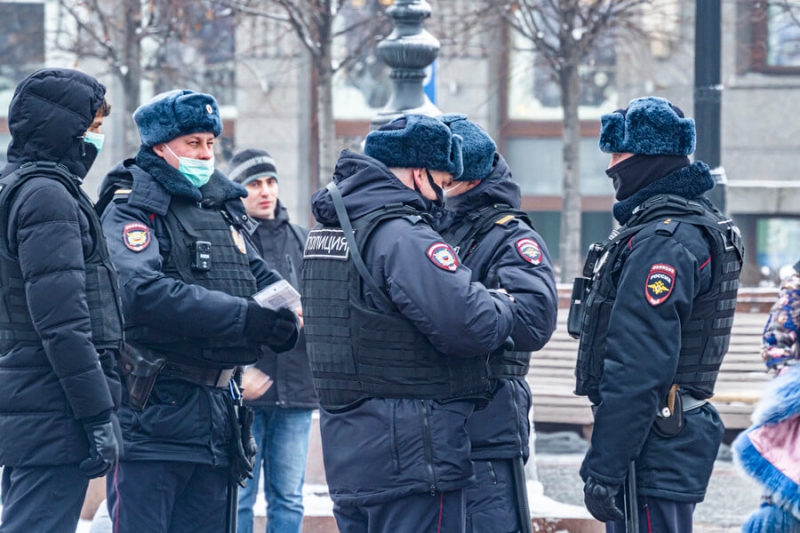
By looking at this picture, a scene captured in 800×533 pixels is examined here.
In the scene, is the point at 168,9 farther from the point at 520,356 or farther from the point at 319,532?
the point at 520,356

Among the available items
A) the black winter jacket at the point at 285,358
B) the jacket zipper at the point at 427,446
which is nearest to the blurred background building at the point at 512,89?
the black winter jacket at the point at 285,358

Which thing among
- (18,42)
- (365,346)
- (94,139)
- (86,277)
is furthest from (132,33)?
(365,346)

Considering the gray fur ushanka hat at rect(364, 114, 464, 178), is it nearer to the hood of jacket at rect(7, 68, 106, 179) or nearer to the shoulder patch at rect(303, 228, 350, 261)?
the shoulder patch at rect(303, 228, 350, 261)

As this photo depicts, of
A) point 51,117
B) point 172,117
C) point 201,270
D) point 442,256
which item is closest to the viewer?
point 442,256

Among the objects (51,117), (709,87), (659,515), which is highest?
(709,87)

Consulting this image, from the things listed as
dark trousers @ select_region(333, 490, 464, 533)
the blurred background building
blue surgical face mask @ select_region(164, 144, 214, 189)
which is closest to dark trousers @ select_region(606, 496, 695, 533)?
dark trousers @ select_region(333, 490, 464, 533)

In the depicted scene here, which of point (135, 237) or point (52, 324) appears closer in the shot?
point (52, 324)

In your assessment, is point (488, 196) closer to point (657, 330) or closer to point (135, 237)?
point (657, 330)

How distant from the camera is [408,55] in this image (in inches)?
290

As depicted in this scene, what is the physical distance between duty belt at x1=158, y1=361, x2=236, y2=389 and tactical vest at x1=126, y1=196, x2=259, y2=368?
2 centimetres

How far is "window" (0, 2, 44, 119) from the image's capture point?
17.8 meters

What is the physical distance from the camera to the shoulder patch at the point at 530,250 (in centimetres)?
462

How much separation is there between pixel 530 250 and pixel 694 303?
27.2 inches

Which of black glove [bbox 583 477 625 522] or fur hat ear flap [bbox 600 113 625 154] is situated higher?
fur hat ear flap [bbox 600 113 625 154]
